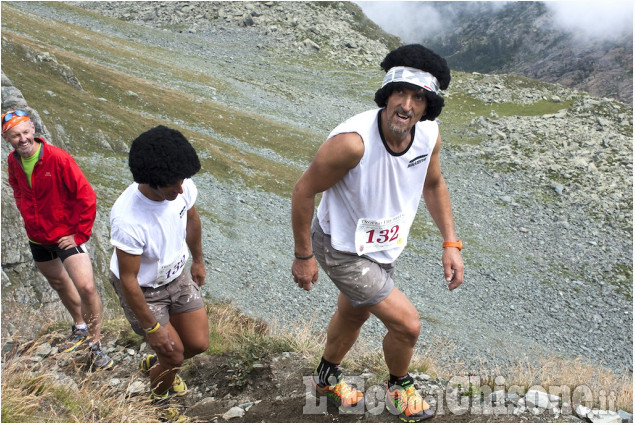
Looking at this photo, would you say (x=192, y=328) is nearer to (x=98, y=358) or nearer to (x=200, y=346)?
(x=200, y=346)

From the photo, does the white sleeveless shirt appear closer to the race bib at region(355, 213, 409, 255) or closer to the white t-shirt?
the race bib at region(355, 213, 409, 255)

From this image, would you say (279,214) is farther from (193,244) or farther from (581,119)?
(581,119)

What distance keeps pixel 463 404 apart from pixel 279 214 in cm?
1364

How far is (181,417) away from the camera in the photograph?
4.77 meters

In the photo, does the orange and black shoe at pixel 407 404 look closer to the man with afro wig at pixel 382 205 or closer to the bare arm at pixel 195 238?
the man with afro wig at pixel 382 205

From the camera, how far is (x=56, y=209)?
Answer: 584cm

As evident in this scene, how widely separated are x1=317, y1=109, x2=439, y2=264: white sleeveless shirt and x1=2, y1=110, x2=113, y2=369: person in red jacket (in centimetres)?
285

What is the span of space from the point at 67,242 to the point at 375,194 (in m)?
3.45

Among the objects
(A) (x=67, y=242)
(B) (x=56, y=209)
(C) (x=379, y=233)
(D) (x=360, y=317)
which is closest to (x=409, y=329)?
(D) (x=360, y=317)

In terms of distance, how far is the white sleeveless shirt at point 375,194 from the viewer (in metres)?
4.05

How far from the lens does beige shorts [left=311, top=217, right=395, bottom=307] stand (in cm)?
436

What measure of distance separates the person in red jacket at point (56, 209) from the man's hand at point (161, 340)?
1316 millimetres

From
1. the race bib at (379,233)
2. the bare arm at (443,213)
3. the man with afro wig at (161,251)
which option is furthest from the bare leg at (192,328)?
the bare arm at (443,213)

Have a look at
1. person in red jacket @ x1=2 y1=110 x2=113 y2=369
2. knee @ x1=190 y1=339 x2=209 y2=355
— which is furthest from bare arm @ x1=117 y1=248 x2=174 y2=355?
person in red jacket @ x1=2 y1=110 x2=113 y2=369
